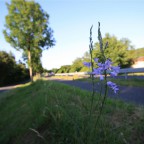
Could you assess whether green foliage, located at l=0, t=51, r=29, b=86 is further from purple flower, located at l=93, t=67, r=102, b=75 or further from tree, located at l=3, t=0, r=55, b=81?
purple flower, located at l=93, t=67, r=102, b=75

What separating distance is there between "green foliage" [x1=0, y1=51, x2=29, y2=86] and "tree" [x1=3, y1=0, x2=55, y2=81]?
20751 mm

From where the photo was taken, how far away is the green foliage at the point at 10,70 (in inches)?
2061

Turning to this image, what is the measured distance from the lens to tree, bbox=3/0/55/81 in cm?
3209

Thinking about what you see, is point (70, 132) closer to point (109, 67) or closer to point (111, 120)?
point (111, 120)

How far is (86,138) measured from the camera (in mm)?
2662

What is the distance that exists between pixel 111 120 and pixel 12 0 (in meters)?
32.4

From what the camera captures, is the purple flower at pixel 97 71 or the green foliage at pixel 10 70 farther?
the green foliage at pixel 10 70

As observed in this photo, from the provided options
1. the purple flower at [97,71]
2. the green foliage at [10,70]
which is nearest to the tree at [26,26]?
the green foliage at [10,70]

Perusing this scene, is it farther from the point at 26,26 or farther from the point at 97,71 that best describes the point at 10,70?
the point at 97,71

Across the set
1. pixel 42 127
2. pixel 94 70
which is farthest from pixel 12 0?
pixel 94 70

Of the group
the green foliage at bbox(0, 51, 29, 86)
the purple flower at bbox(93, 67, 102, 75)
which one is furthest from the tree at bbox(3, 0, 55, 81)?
the purple flower at bbox(93, 67, 102, 75)

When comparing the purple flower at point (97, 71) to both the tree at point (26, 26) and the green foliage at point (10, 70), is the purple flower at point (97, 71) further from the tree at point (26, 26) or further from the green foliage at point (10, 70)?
the green foliage at point (10, 70)

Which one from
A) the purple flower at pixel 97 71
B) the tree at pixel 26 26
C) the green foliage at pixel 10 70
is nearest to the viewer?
the purple flower at pixel 97 71

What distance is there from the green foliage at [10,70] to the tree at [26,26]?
20.8 meters
